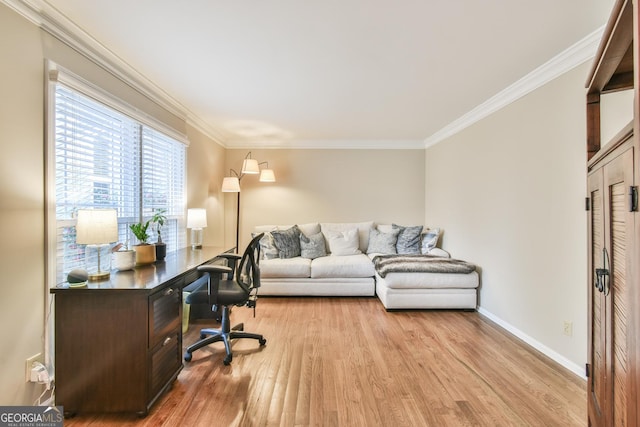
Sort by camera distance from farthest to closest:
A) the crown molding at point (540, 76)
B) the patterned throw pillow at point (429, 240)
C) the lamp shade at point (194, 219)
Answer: the patterned throw pillow at point (429, 240), the lamp shade at point (194, 219), the crown molding at point (540, 76)

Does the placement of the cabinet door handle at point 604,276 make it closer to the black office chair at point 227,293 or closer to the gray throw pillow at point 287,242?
the black office chair at point 227,293

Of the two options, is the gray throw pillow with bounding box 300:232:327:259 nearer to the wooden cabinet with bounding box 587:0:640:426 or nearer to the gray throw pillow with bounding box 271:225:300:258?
the gray throw pillow with bounding box 271:225:300:258

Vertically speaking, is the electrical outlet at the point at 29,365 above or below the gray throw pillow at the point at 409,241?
below

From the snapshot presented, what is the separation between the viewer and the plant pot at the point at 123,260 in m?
2.17

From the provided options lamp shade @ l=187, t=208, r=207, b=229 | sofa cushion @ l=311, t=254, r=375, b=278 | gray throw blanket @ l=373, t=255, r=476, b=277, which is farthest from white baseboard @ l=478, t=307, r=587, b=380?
lamp shade @ l=187, t=208, r=207, b=229

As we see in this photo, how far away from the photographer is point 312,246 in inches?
178

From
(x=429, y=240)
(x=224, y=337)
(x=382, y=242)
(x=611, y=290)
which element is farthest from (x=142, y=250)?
(x=429, y=240)

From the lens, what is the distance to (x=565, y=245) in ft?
7.45

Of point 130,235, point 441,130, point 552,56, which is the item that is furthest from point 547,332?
point 130,235

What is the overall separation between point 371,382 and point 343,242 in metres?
2.71

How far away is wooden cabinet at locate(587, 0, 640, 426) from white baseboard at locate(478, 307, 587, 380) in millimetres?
951

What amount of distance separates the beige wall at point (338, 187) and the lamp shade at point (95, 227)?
3334 mm

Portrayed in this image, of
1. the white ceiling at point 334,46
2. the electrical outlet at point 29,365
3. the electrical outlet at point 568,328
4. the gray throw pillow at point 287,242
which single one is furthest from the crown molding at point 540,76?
the electrical outlet at point 29,365

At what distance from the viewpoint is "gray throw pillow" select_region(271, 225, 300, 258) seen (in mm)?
4379
